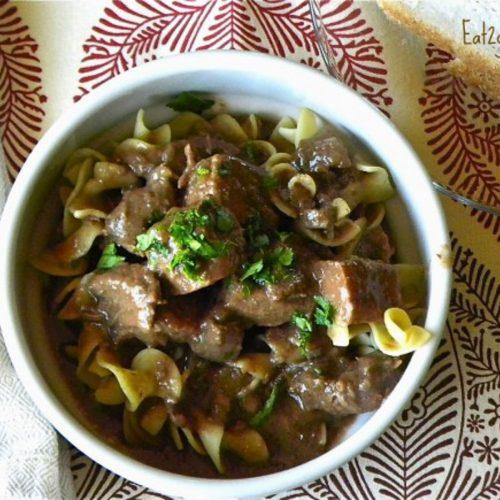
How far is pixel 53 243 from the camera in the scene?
2.53 m

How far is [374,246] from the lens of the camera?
2492 millimetres

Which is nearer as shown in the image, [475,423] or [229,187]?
[229,187]

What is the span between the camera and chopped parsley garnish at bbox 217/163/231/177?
231cm

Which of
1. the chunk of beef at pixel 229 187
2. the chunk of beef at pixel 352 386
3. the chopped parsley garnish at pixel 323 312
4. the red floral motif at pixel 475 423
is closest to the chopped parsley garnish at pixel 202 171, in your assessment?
the chunk of beef at pixel 229 187

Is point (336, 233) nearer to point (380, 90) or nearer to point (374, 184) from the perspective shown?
point (374, 184)

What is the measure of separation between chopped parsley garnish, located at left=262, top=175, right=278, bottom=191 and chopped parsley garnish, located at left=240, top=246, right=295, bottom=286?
7.3 inches

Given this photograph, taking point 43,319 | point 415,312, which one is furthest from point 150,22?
point 415,312

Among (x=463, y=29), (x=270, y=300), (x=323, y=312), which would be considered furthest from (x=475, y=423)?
(x=463, y=29)

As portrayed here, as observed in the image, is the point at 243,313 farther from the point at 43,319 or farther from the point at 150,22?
the point at 150,22

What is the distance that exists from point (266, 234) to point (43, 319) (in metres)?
0.64

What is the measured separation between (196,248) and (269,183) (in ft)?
1.03

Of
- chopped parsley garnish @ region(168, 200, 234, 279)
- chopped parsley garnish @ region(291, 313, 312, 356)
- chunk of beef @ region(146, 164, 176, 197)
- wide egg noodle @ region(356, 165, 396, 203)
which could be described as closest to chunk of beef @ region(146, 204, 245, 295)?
chopped parsley garnish @ region(168, 200, 234, 279)

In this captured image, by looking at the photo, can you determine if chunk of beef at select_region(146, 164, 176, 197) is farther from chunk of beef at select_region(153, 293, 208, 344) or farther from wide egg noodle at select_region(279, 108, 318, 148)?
wide egg noodle at select_region(279, 108, 318, 148)

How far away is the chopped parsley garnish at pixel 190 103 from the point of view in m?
2.53
